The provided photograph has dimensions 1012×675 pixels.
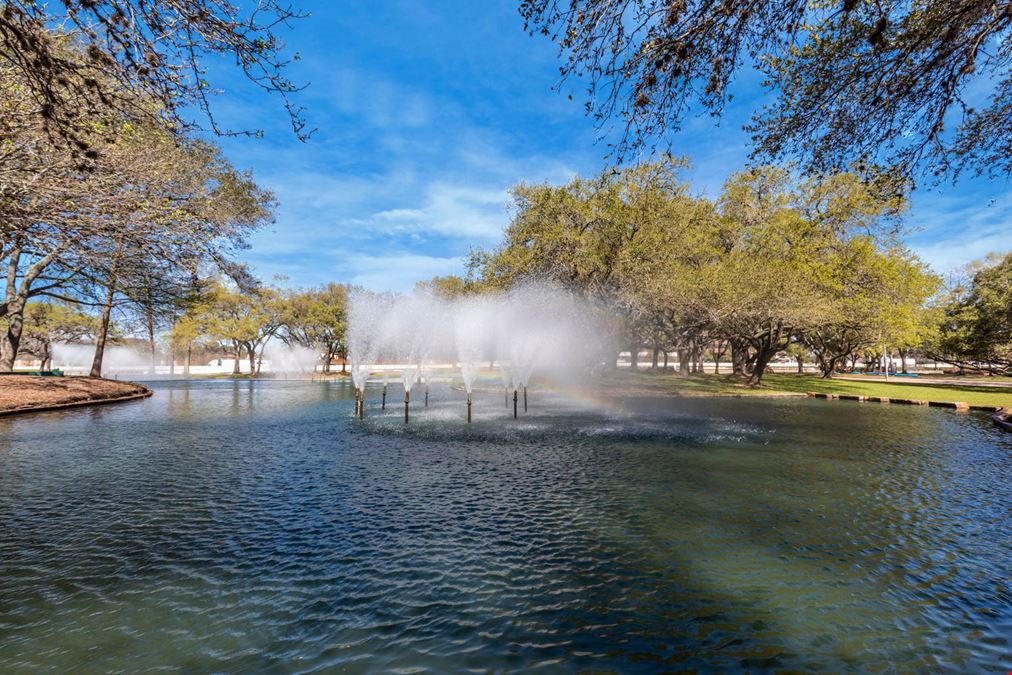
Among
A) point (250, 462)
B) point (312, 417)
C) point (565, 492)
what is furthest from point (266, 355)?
point (565, 492)

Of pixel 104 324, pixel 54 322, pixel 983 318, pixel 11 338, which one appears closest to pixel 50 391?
pixel 11 338

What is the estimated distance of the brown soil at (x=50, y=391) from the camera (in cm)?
2588

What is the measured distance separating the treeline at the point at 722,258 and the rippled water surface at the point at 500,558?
2331 centimetres

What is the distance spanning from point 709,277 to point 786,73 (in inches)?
1216

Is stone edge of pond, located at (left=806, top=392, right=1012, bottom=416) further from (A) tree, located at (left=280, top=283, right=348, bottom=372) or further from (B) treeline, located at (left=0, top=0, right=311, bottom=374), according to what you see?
(A) tree, located at (left=280, top=283, right=348, bottom=372)

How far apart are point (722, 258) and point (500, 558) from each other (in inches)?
1686

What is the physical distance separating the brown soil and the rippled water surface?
12588 millimetres

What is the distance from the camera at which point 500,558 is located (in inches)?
320

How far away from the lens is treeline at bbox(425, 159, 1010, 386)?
38.9 meters

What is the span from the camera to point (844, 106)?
397 inches

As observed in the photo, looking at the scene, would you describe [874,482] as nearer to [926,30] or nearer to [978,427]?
[926,30]

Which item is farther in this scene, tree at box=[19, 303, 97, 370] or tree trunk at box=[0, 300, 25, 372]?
tree at box=[19, 303, 97, 370]

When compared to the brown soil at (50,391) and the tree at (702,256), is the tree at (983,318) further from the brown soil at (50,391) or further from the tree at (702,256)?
the brown soil at (50,391)

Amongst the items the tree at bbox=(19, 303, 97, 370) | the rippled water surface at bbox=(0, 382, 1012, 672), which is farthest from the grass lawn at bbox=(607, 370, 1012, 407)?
the tree at bbox=(19, 303, 97, 370)
